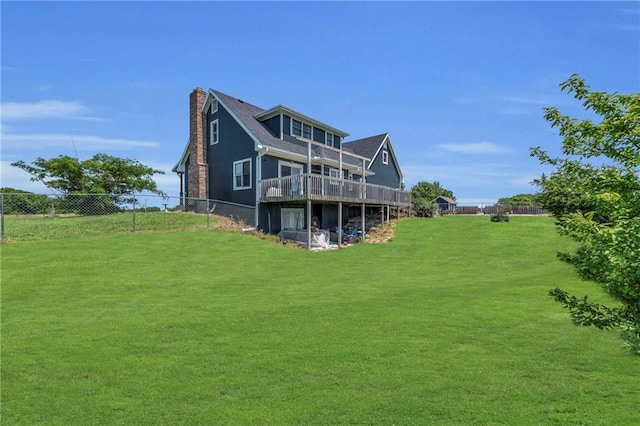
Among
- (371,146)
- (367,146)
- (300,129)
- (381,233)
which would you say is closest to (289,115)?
(300,129)

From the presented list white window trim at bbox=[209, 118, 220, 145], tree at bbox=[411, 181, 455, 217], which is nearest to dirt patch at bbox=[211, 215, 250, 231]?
white window trim at bbox=[209, 118, 220, 145]

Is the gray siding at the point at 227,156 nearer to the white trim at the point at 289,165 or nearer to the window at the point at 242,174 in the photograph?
the window at the point at 242,174

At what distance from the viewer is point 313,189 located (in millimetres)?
19469

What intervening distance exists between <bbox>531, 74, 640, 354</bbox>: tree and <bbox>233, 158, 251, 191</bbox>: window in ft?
63.6

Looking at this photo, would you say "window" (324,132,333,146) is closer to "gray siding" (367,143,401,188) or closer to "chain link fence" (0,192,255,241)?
"gray siding" (367,143,401,188)

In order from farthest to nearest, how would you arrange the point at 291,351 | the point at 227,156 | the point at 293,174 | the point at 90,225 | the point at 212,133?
the point at 212,133
the point at 227,156
the point at 293,174
the point at 90,225
the point at 291,351

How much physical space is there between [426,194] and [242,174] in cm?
4969

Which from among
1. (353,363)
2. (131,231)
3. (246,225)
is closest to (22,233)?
(131,231)

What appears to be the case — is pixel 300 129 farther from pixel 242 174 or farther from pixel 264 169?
pixel 242 174

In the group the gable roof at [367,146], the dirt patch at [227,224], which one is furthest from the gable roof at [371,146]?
the dirt patch at [227,224]

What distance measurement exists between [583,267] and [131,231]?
1840cm

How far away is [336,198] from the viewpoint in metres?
20.8

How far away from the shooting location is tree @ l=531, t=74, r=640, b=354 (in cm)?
253

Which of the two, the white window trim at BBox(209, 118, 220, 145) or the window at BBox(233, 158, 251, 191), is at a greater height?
the white window trim at BBox(209, 118, 220, 145)
